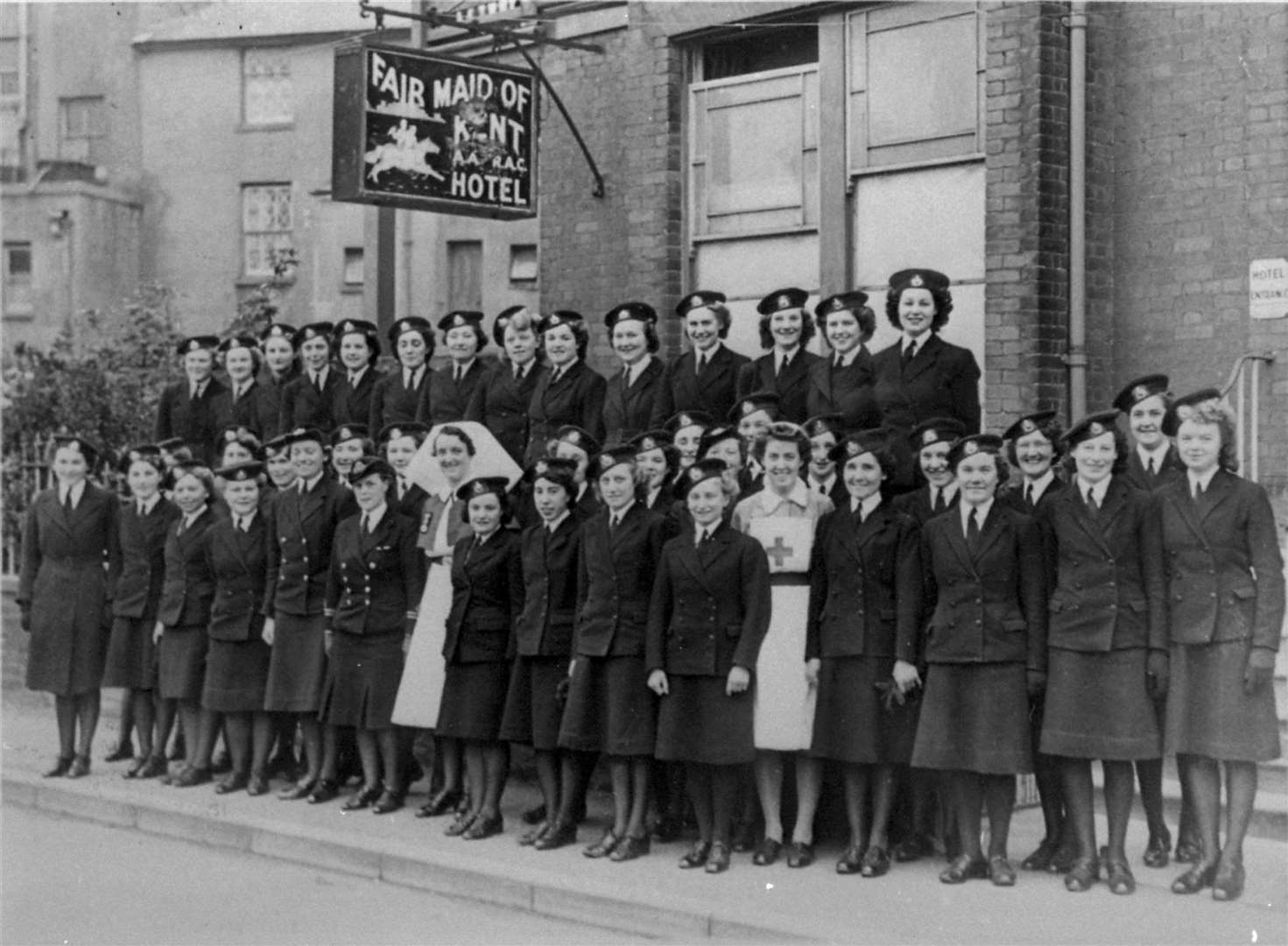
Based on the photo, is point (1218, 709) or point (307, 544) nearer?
point (1218, 709)

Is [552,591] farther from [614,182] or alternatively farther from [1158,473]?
[614,182]

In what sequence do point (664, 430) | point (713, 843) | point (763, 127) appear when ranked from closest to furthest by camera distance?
point (713, 843)
point (664, 430)
point (763, 127)

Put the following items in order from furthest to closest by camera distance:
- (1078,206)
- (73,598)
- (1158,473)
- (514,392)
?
(73,598) < (1078,206) < (514,392) < (1158,473)

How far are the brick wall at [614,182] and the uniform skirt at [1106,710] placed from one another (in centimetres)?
624

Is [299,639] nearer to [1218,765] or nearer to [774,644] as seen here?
[774,644]

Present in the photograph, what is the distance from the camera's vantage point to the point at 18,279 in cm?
3812

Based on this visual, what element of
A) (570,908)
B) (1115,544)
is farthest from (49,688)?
(1115,544)

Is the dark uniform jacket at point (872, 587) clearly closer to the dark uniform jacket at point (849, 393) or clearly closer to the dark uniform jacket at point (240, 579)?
the dark uniform jacket at point (849, 393)

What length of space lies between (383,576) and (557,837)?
6.16 ft

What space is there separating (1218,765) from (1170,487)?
1182 millimetres

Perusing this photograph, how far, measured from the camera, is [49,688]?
36.9 feet

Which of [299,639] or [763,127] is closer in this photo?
[299,639]

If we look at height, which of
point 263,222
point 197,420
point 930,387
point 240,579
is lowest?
point 240,579

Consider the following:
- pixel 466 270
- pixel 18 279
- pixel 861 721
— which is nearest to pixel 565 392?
pixel 861 721
